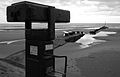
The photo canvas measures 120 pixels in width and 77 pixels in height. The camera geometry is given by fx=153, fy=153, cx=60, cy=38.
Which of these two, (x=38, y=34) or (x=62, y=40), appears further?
(x=62, y=40)

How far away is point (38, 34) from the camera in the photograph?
238cm

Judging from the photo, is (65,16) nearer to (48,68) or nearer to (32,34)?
(32,34)

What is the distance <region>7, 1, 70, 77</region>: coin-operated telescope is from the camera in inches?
88.3

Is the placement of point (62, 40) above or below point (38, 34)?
below

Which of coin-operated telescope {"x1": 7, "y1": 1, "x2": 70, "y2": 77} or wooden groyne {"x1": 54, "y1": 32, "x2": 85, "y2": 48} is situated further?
wooden groyne {"x1": 54, "y1": 32, "x2": 85, "y2": 48}

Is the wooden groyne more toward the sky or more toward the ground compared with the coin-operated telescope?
more toward the ground

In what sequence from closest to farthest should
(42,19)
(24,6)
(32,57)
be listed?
(24,6) → (42,19) → (32,57)

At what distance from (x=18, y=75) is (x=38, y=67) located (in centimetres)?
458

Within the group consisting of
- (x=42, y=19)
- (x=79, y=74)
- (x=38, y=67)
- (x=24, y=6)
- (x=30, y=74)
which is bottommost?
(x=79, y=74)

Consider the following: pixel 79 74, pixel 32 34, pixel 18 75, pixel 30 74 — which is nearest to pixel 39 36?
pixel 32 34

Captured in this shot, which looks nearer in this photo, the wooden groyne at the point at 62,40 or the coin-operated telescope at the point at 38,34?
the coin-operated telescope at the point at 38,34

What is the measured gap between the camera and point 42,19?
2.36 m

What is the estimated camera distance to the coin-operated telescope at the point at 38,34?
224cm

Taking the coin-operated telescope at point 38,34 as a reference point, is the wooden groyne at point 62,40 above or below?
below
